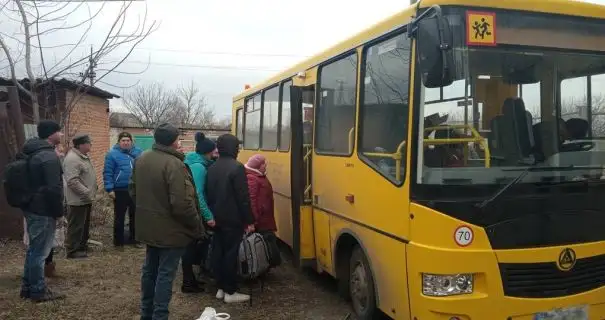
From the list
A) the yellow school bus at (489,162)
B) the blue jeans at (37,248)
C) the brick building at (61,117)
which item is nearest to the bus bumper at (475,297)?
the yellow school bus at (489,162)

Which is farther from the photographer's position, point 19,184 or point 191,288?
point 191,288

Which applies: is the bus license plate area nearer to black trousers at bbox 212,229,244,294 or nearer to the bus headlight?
the bus headlight

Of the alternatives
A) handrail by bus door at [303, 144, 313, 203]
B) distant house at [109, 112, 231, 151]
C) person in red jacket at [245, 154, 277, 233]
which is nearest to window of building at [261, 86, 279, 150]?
person in red jacket at [245, 154, 277, 233]

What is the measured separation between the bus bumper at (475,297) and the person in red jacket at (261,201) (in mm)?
2806

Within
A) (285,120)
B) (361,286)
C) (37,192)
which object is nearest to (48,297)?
(37,192)

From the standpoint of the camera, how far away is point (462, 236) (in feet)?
11.1

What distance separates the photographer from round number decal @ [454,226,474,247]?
11.0 feet

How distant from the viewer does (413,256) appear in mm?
3551

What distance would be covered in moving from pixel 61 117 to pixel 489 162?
26.9 ft

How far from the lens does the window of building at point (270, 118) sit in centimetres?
747

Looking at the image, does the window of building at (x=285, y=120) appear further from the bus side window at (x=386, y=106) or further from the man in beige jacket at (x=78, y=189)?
the man in beige jacket at (x=78, y=189)

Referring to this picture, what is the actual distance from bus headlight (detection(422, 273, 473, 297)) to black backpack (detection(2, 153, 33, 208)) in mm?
4032

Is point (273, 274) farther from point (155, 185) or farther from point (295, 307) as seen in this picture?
point (155, 185)

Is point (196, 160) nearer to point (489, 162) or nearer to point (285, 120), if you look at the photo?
point (285, 120)
